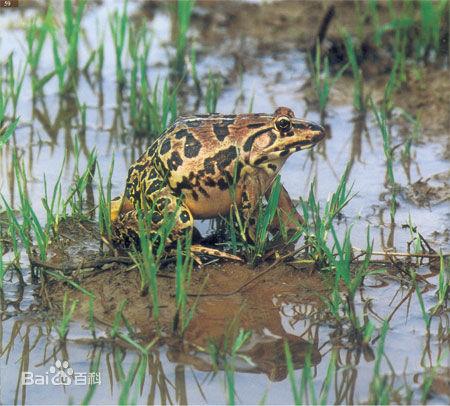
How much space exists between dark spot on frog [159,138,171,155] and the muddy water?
0.97 m

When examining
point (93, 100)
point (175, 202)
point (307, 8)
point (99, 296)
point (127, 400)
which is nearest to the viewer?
point (127, 400)

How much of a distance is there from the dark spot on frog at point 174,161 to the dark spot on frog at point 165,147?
0.18 feet

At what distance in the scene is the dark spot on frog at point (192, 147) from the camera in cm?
565

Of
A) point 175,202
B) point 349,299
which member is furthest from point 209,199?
point 349,299

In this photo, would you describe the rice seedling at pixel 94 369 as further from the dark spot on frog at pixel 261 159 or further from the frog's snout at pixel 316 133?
the frog's snout at pixel 316 133

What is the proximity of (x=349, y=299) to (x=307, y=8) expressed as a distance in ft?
21.5

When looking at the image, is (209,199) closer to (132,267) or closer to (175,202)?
(175,202)

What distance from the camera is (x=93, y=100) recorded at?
8.87 metres

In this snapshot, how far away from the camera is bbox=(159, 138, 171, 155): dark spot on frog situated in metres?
5.68

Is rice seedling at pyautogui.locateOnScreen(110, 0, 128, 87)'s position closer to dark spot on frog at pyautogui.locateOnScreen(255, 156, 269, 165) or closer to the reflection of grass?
dark spot on frog at pyautogui.locateOnScreen(255, 156, 269, 165)

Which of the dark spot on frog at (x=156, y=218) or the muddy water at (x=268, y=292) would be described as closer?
the muddy water at (x=268, y=292)

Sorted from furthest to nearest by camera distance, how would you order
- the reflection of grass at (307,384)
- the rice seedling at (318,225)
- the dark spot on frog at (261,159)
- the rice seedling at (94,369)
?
the dark spot on frog at (261,159)
the rice seedling at (318,225)
the rice seedling at (94,369)
the reflection of grass at (307,384)
